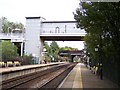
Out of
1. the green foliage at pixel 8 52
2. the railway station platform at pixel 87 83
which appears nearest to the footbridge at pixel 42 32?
the green foliage at pixel 8 52

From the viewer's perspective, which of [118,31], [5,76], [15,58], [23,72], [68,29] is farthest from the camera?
[68,29]

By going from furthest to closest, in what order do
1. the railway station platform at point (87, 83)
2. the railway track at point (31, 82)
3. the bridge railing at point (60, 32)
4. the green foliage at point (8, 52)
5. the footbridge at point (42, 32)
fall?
the footbridge at point (42, 32)
the bridge railing at point (60, 32)
the green foliage at point (8, 52)
the railway station platform at point (87, 83)
the railway track at point (31, 82)

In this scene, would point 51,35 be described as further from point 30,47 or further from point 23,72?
point 23,72

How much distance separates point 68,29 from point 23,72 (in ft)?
143

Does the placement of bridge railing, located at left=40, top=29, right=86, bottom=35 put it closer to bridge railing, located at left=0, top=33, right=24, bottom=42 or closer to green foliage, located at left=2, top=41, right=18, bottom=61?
bridge railing, located at left=0, top=33, right=24, bottom=42

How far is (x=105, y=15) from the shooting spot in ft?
70.0

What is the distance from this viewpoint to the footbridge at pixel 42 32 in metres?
86.7

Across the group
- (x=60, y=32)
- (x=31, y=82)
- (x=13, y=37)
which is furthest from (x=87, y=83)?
(x=13, y=37)

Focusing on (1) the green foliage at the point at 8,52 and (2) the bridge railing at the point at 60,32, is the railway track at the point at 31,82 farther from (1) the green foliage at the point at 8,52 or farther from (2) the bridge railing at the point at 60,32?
(2) the bridge railing at the point at 60,32

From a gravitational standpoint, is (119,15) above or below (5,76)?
above

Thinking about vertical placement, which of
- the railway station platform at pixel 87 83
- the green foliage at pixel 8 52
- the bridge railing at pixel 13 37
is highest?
the bridge railing at pixel 13 37

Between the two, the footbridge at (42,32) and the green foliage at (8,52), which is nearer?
the green foliage at (8,52)

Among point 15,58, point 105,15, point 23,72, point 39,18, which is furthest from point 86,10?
point 39,18

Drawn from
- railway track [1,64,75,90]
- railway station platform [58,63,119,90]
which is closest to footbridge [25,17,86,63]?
railway track [1,64,75,90]
